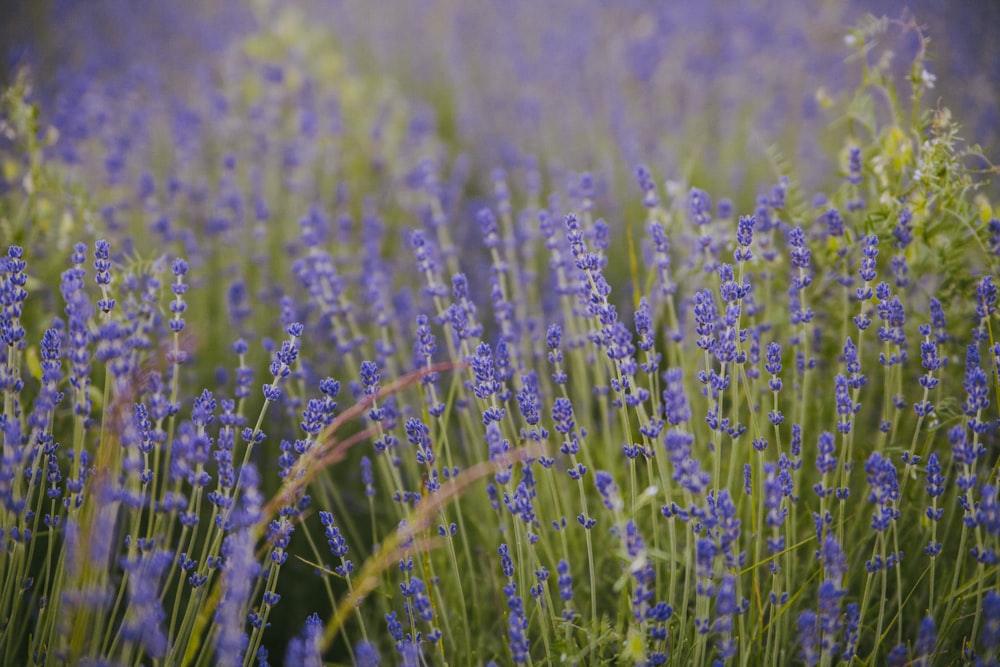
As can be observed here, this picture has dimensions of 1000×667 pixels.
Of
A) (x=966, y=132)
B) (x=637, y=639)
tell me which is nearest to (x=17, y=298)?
(x=637, y=639)

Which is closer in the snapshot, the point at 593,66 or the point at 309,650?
the point at 309,650

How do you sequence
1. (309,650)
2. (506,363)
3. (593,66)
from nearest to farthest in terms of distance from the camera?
(309,650) → (506,363) → (593,66)

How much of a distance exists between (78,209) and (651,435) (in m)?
1.82

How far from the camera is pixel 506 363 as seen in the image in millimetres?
1796

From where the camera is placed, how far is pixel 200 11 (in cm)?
600

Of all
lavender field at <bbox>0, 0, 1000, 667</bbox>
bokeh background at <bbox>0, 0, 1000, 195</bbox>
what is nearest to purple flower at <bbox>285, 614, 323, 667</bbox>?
lavender field at <bbox>0, 0, 1000, 667</bbox>

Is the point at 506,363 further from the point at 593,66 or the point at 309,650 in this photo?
the point at 593,66

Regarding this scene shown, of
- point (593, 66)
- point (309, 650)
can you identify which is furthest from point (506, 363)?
point (593, 66)

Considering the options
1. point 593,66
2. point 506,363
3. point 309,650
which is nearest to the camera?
point 309,650

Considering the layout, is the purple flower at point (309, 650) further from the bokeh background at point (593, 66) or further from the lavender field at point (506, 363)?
the bokeh background at point (593, 66)

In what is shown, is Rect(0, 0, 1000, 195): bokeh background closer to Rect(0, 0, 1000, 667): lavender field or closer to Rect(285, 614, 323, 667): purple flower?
Rect(0, 0, 1000, 667): lavender field

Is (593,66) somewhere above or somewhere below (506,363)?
above

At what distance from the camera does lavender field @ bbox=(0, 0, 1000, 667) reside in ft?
4.86

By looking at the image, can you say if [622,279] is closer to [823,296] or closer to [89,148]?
[823,296]
